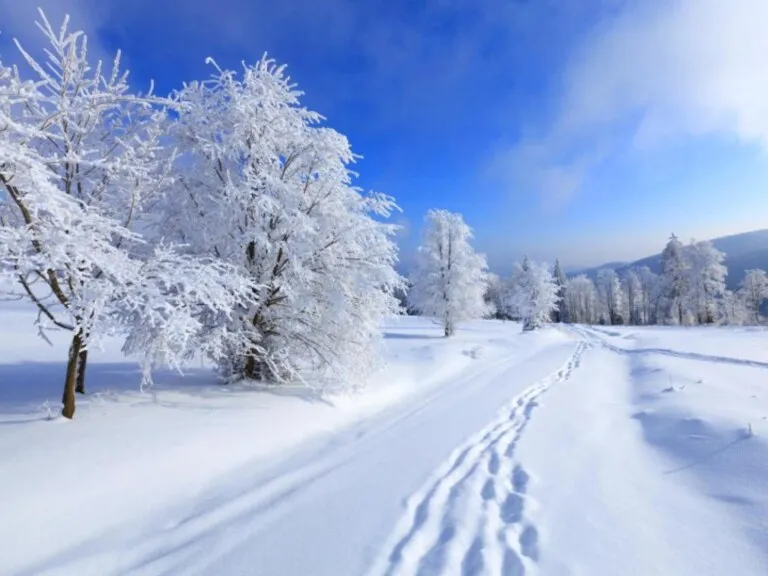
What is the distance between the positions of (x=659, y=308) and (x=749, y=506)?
7692 cm

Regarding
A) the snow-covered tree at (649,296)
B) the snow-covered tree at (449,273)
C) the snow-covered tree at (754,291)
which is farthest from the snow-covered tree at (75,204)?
the snow-covered tree at (754,291)

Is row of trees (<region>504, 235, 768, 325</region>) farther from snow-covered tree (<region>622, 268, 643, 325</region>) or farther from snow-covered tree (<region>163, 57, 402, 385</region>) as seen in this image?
snow-covered tree (<region>163, 57, 402, 385</region>)

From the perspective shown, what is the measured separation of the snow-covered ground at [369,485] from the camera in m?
3.43

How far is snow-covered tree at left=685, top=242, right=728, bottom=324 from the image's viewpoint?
155 ft

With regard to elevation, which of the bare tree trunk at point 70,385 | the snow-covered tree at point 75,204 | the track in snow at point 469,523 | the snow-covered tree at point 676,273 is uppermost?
the snow-covered tree at point 676,273

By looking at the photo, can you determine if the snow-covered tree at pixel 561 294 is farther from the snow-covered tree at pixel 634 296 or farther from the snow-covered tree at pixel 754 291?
the snow-covered tree at pixel 754 291

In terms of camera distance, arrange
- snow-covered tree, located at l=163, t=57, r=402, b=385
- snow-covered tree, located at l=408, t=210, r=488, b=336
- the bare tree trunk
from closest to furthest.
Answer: the bare tree trunk
snow-covered tree, located at l=163, t=57, r=402, b=385
snow-covered tree, located at l=408, t=210, r=488, b=336

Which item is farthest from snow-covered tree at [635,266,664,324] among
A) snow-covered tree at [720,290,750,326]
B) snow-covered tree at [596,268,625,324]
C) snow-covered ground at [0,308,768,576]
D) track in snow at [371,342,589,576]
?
track in snow at [371,342,589,576]

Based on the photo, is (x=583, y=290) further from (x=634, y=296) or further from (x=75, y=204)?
(x=75, y=204)

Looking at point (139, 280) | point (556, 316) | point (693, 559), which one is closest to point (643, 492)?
point (693, 559)

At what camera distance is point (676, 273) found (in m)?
50.0

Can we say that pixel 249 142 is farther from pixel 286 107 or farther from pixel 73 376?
pixel 73 376

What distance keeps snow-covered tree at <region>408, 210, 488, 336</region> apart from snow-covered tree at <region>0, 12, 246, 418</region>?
81.4 feet

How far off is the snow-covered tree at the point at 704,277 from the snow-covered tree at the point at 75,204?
59.2m
